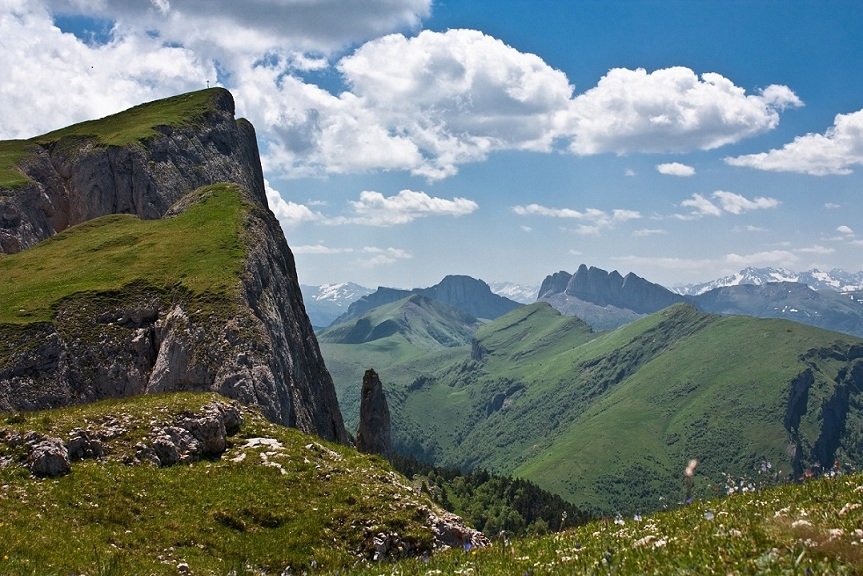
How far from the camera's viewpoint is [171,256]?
7612cm

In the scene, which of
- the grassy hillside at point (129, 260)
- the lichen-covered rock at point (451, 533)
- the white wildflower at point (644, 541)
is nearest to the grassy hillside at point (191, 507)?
the lichen-covered rock at point (451, 533)

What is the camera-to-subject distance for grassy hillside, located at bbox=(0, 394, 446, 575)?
1872 cm

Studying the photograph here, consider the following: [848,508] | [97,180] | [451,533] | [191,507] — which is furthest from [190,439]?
[97,180]

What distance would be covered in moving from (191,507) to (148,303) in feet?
162

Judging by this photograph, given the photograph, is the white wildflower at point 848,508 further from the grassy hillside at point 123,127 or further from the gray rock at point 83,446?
the grassy hillside at point 123,127

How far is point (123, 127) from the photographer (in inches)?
5709

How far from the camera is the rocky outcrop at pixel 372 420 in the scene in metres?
101

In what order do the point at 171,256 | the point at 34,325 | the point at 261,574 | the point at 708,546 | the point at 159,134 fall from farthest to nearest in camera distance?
the point at 159,134 → the point at 171,256 → the point at 34,325 → the point at 261,574 → the point at 708,546

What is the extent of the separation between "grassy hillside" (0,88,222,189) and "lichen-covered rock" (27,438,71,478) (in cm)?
10799

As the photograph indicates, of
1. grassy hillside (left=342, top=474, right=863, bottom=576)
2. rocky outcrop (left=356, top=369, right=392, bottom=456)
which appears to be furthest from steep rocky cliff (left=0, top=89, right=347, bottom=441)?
grassy hillside (left=342, top=474, right=863, bottom=576)

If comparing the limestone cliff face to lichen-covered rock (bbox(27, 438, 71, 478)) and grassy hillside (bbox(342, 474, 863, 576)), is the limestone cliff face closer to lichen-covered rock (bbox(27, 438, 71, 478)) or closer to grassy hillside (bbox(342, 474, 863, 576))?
lichen-covered rock (bbox(27, 438, 71, 478))

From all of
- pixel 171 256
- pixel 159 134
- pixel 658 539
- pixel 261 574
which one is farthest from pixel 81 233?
pixel 658 539

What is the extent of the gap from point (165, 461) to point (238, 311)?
39825mm

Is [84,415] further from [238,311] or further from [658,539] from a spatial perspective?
[238,311]
